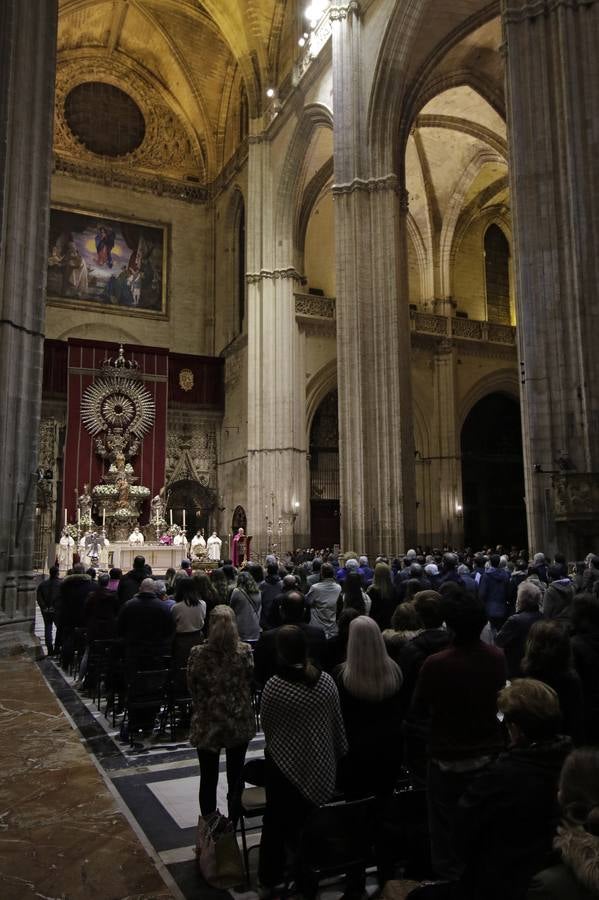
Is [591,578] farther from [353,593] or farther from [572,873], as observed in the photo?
[572,873]

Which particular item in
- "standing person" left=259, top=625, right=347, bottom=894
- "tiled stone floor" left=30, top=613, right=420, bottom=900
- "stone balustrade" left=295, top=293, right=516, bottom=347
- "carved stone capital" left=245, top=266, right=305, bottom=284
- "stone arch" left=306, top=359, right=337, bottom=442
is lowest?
"tiled stone floor" left=30, top=613, right=420, bottom=900

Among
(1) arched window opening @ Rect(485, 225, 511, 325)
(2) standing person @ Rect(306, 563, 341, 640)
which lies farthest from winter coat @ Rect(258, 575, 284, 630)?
(1) arched window opening @ Rect(485, 225, 511, 325)

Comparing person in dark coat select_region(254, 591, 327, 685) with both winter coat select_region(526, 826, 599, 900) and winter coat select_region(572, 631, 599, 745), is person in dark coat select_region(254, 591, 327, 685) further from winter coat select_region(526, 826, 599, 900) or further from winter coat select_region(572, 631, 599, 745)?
winter coat select_region(526, 826, 599, 900)

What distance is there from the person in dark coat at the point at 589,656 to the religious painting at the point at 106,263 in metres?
25.9

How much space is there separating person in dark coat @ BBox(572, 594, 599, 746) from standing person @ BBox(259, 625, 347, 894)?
1.46 metres

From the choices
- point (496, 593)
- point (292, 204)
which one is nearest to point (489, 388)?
point (292, 204)

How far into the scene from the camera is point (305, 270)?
2523 cm

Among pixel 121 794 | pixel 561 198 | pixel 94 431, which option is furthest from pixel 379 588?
pixel 94 431

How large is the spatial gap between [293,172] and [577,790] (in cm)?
2442

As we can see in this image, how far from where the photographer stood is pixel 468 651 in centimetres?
268

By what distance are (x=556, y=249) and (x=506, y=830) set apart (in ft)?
36.9

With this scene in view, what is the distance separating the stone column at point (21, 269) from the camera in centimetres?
927

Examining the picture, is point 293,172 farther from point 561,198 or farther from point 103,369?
point 561,198

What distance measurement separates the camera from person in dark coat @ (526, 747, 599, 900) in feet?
4.48
